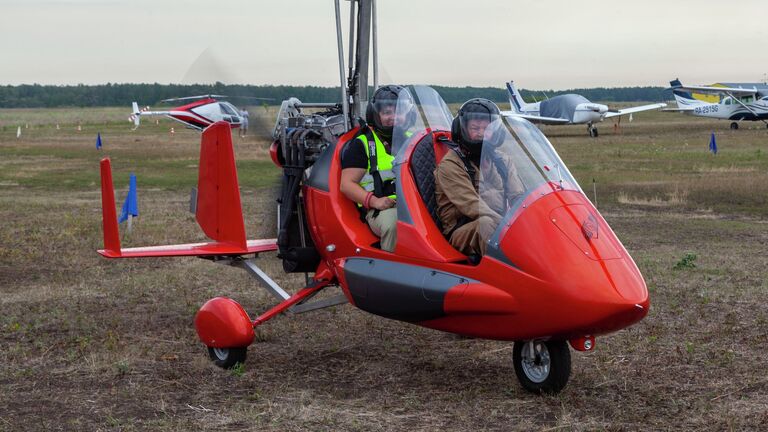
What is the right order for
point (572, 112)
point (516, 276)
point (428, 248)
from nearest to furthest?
point (516, 276), point (428, 248), point (572, 112)

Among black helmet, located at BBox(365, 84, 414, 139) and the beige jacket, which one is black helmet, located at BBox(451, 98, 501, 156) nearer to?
the beige jacket

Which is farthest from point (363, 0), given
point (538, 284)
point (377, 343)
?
point (538, 284)

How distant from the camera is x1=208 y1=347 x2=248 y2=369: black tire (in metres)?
6.89

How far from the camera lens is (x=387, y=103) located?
678 cm

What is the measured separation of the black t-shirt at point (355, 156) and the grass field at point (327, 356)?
3.83ft

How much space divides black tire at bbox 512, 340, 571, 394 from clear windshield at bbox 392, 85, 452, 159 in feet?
5.59

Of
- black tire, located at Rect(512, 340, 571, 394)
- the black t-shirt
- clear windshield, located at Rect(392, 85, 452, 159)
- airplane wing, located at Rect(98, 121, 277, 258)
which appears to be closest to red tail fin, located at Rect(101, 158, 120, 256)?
airplane wing, located at Rect(98, 121, 277, 258)

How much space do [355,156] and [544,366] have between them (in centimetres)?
209

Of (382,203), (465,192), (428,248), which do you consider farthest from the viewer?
(382,203)

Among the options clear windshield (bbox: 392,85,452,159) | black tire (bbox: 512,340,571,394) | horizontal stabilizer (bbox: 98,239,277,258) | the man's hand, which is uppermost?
clear windshield (bbox: 392,85,452,159)

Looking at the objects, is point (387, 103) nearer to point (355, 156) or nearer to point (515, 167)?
point (355, 156)

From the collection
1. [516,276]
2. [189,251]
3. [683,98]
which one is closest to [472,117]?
A: [516,276]

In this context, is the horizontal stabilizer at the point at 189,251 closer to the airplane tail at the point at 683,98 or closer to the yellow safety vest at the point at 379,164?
the yellow safety vest at the point at 379,164

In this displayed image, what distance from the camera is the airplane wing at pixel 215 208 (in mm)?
7285
